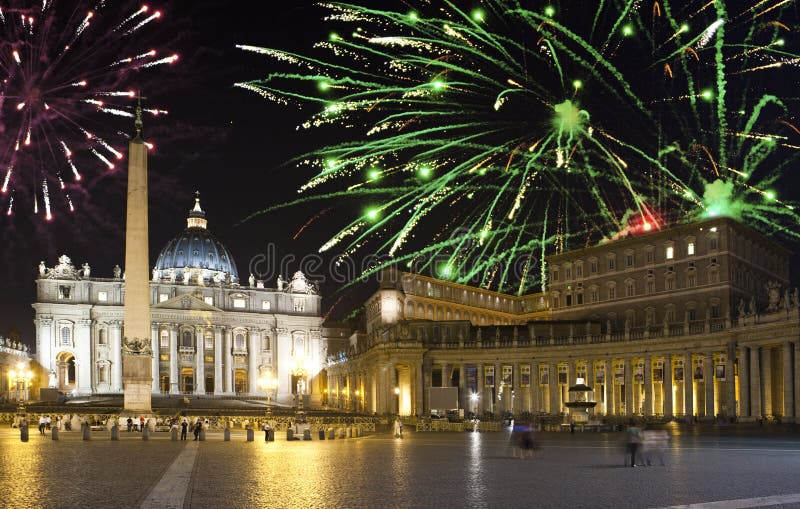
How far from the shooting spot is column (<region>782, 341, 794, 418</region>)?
176ft

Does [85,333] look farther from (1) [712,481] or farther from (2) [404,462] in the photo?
(1) [712,481]

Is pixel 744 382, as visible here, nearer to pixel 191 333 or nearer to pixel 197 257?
pixel 191 333

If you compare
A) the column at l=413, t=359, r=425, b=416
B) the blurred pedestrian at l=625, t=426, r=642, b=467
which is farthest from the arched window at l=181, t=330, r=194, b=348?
the blurred pedestrian at l=625, t=426, r=642, b=467

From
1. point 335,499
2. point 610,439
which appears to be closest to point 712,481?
point 335,499

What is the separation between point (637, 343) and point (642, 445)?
44.0 meters

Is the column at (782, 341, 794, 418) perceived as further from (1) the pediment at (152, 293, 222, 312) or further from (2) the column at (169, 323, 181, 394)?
(2) the column at (169, 323, 181, 394)

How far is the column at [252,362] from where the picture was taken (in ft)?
508

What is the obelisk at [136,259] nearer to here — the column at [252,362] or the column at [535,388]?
the column at [535,388]

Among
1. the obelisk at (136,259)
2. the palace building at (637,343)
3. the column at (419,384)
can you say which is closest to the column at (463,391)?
the palace building at (637,343)

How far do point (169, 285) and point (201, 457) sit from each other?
124m

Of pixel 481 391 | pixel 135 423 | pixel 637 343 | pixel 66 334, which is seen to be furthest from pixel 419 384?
pixel 66 334

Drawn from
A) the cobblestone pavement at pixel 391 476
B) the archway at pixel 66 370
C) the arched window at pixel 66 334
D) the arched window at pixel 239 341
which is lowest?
the archway at pixel 66 370

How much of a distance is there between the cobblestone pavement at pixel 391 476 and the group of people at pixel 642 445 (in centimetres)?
59

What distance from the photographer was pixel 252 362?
155250mm
